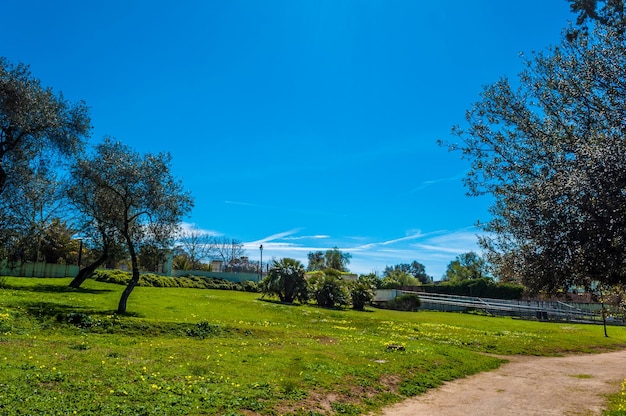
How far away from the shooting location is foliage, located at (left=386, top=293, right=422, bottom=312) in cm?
4934

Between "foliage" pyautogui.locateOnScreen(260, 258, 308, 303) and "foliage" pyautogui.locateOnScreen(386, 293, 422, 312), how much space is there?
47.7 ft

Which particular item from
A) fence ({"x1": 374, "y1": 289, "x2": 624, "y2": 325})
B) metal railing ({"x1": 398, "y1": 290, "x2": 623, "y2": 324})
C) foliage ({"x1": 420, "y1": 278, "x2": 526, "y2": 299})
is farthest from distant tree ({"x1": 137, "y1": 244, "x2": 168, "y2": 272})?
foliage ({"x1": 420, "y1": 278, "x2": 526, "y2": 299})

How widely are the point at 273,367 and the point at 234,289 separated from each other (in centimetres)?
A: 4279

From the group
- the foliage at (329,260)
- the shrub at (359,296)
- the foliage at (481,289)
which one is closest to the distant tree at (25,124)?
the shrub at (359,296)

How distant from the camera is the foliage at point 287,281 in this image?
3884 cm

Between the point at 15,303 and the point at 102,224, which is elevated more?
the point at 102,224

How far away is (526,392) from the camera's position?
Result: 1321 cm

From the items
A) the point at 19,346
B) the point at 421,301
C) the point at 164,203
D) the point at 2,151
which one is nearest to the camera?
the point at 19,346

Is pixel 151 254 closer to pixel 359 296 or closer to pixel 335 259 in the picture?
pixel 359 296

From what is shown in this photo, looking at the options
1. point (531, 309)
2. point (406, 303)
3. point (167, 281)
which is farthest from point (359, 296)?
point (531, 309)

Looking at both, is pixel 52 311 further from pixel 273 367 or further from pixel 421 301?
pixel 421 301

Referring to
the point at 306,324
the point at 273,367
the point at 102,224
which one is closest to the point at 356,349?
the point at 273,367

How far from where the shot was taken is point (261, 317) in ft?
89.5

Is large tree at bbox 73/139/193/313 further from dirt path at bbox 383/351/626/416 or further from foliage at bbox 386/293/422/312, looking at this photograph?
foliage at bbox 386/293/422/312
